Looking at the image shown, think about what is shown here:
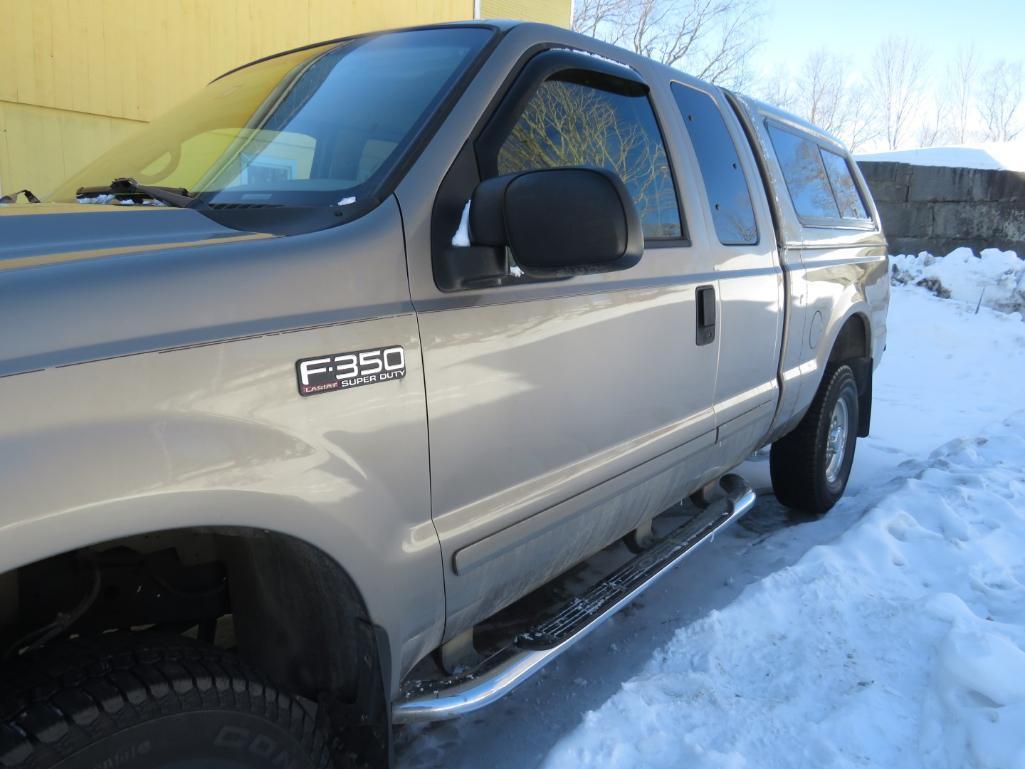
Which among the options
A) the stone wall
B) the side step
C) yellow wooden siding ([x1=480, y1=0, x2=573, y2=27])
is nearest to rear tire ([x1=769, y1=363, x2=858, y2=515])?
the side step

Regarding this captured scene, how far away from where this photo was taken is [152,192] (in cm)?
197

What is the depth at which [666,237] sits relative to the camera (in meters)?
2.60

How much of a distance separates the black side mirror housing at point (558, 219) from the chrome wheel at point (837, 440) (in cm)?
304

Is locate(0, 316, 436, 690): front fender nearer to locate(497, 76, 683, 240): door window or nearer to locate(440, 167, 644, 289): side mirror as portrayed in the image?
locate(440, 167, 644, 289): side mirror

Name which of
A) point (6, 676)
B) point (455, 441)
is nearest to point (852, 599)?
point (455, 441)

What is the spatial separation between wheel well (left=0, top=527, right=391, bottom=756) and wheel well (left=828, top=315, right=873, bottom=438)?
3.35m

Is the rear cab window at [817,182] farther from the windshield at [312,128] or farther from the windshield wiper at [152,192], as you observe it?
the windshield wiper at [152,192]

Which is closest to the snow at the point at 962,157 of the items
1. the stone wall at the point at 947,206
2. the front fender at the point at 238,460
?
the stone wall at the point at 947,206

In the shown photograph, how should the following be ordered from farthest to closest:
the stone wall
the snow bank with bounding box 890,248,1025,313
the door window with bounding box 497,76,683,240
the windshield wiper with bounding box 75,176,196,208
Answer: the stone wall
the snow bank with bounding box 890,248,1025,313
the door window with bounding box 497,76,683,240
the windshield wiper with bounding box 75,176,196,208

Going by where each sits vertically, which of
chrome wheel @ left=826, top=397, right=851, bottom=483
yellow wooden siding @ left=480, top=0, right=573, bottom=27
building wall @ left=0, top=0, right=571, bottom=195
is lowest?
chrome wheel @ left=826, top=397, right=851, bottom=483

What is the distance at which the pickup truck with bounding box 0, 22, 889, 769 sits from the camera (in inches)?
48.9

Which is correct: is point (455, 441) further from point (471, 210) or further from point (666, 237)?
point (666, 237)

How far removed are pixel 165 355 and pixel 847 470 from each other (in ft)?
13.8

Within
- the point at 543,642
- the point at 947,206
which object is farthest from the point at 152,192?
the point at 947,206
